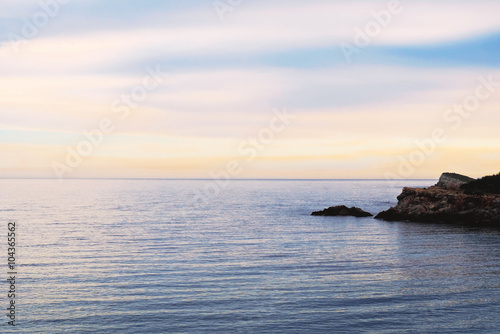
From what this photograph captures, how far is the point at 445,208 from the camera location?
7419 centimetres

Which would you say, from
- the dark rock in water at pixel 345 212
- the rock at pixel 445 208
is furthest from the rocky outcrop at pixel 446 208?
the dark rock in water at pixel 345 212

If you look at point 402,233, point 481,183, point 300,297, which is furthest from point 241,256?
point 481,183

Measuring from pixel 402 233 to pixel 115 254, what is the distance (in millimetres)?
36643

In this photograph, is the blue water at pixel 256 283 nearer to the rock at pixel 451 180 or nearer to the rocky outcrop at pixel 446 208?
the rocky outcrop at pixel 446 208

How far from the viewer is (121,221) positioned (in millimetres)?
75375

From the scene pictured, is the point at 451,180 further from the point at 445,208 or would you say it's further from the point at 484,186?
the point at 445,208

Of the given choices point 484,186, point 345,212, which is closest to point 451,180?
point 484,186

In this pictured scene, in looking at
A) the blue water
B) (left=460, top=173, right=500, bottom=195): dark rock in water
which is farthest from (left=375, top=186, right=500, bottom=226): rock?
the blue water

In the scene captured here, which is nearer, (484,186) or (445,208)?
(445,208)

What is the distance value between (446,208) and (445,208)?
0.17 metres

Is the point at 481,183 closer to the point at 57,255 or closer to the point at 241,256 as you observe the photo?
the point at 241,256

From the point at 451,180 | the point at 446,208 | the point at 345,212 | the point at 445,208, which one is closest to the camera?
the point at 446,208

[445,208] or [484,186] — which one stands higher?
[484,186]

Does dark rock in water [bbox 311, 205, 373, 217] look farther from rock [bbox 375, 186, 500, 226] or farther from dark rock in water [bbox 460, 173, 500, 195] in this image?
dark rock in water [bbox 460, 173, 500, 195]
